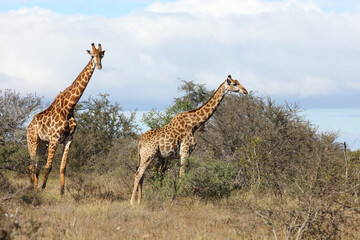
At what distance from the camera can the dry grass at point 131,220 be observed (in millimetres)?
7672

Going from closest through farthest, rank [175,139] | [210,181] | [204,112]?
[210,181], [175,139], [204,112]

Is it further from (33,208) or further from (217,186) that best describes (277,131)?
(33,208)

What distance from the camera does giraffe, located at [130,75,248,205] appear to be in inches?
444

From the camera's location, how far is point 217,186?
1138 centimetres

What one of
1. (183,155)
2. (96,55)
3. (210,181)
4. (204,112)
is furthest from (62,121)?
(210,181)

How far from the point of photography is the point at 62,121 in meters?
12.4

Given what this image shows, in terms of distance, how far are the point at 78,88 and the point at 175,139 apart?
3149 mm

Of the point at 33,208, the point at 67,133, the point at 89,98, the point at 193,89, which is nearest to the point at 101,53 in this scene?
the point at 67,133

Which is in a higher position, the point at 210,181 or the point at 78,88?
the point at 78,88

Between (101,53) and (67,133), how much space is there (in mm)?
2377

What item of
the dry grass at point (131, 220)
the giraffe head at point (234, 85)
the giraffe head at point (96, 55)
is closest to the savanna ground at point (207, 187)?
the dry grass at point (131, 220)

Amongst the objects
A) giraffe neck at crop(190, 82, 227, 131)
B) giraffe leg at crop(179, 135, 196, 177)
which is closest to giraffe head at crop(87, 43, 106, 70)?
giraffe neck at crop(190, 82, 227, 131)

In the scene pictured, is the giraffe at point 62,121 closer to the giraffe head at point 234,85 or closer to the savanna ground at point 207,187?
the savanna ground at point 207,187

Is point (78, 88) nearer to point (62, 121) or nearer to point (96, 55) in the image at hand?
point (62, 121)
